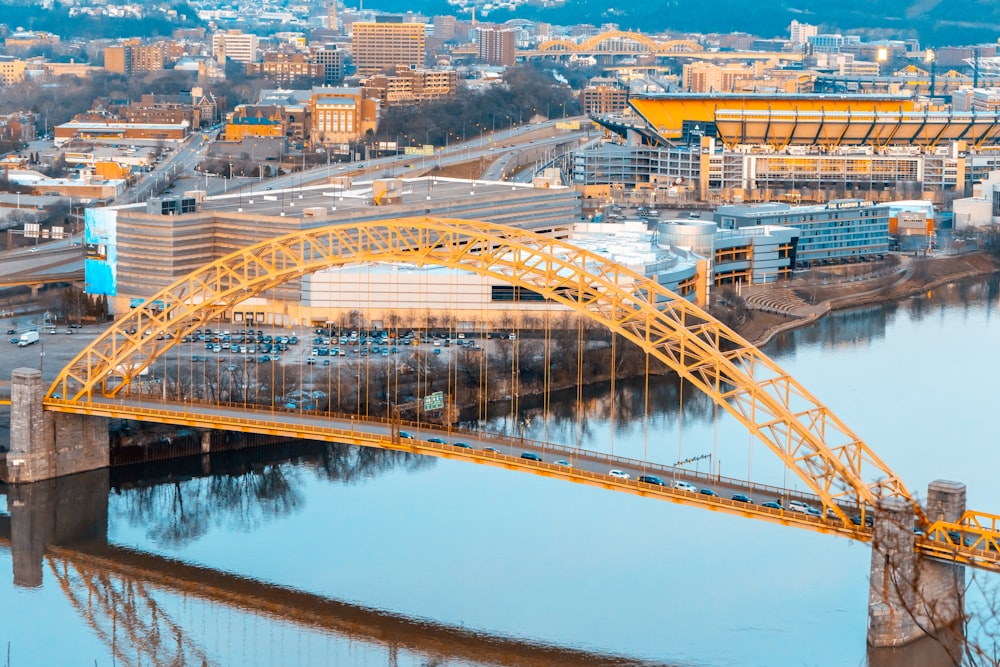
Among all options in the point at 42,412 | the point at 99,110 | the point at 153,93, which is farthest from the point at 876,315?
the point at 153,93

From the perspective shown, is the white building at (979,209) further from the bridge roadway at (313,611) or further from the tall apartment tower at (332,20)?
the tall apartment tower at (332,20)

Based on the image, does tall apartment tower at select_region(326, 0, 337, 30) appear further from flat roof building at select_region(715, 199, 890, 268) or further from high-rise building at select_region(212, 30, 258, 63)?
flat roof building at select_region(715, 199, 890, 268)

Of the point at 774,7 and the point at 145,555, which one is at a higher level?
the point at 774,7

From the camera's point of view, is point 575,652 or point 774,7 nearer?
point 575,652

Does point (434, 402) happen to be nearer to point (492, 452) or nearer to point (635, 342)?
point (492, 452)

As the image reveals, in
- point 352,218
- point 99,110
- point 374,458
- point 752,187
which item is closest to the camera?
point 374,458

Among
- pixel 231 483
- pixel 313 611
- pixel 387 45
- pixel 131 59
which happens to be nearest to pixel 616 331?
pixel 313 611

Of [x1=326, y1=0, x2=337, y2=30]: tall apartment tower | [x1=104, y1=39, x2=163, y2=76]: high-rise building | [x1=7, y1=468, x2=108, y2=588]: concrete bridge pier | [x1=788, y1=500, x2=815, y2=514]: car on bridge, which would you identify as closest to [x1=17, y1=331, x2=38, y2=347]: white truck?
[x1=7, y1=468, x2=108, y2=588]: concrete bridge pier

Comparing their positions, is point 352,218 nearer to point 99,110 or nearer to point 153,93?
point 99,110
